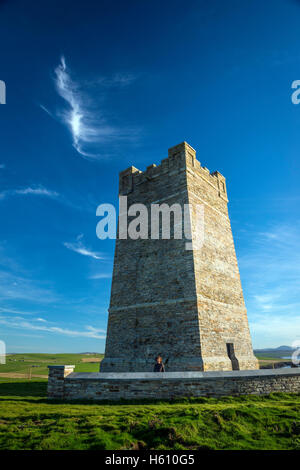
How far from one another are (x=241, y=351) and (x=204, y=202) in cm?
841

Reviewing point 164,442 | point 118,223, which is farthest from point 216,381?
point 118,223

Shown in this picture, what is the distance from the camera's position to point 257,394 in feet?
26.4

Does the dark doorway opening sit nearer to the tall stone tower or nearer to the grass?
the tall stone tower

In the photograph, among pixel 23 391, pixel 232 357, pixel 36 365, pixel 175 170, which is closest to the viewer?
pixel 23 391

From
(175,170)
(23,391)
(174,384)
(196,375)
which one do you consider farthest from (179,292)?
(23,391)

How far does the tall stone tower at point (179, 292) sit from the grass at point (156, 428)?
184 inches

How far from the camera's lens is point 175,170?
1510 centimetres

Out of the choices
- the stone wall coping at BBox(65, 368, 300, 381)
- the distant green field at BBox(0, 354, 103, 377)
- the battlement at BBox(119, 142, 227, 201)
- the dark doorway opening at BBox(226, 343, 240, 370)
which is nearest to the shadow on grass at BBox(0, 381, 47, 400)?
the stone wall coping at BBox(65, 368, 300, 381)

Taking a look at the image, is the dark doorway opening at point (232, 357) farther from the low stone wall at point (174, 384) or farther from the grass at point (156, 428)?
the grass at point (156, 428)

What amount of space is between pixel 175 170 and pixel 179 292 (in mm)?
7046

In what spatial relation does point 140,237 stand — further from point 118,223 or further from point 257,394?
point 257,394

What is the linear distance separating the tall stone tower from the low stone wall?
8.20ft

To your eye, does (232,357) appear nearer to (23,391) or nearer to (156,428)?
(156,428)

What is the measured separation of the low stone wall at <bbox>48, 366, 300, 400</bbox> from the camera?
8.04 metres
